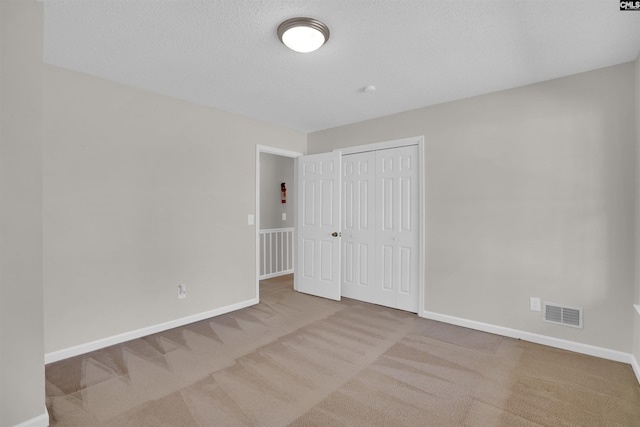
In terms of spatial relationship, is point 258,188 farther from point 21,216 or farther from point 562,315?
point 562,315

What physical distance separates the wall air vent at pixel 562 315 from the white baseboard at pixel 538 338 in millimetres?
163

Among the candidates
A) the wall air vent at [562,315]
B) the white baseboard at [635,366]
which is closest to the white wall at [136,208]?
the wall air vent at [562,315]

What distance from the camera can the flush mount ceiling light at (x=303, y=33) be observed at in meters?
1.95

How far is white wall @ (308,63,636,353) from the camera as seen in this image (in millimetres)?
2588

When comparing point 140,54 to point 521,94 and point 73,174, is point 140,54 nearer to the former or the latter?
point 73,174

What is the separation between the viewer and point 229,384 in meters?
2.23

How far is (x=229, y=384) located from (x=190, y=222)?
186 cm

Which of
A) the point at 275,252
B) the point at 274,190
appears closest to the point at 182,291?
the point at 275,252

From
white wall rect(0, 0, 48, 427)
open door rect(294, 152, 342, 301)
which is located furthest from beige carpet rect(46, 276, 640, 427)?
open door rect(294, 152, 342, 301)

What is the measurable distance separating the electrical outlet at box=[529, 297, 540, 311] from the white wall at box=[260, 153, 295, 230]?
437 centimetres

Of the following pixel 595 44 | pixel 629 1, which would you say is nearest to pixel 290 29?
pixel 629 1

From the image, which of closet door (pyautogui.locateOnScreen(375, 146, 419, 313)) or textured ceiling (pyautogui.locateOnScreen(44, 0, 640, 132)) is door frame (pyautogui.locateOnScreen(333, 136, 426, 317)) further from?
textured ceiling (pyautogui.locateOnScreen(44, 0, 640, 132))

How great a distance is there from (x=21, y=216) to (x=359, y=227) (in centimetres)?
342

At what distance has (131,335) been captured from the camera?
299 cm
